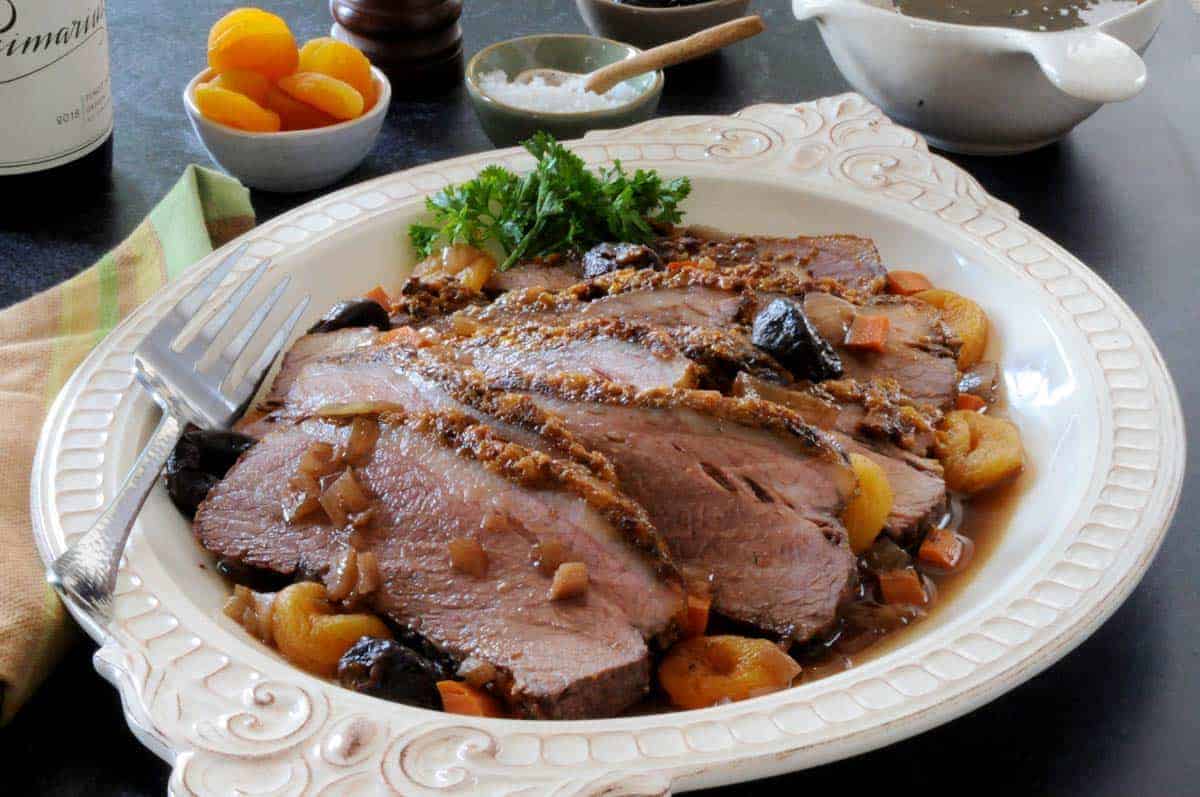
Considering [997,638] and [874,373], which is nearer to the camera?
[997,638]

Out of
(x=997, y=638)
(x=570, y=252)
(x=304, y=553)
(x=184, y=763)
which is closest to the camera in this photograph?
(x=184, y=763)

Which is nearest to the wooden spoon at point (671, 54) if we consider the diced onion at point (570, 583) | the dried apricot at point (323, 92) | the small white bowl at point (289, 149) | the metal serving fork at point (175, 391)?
the small white bowl at point (289, 149)

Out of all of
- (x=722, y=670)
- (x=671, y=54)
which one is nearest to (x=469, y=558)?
(x=722, y=670)

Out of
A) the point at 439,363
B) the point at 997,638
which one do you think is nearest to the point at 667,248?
the point at 439,363

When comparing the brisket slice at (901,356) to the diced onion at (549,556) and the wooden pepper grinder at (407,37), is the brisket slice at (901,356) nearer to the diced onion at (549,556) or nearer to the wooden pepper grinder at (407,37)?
the diced onion at (549,556)

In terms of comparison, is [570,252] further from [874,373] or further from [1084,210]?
[1084,210]

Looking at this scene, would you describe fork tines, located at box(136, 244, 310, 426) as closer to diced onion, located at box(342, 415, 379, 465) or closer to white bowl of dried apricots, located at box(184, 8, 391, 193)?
diced onion, located at box(342, 415, 379, 465)
